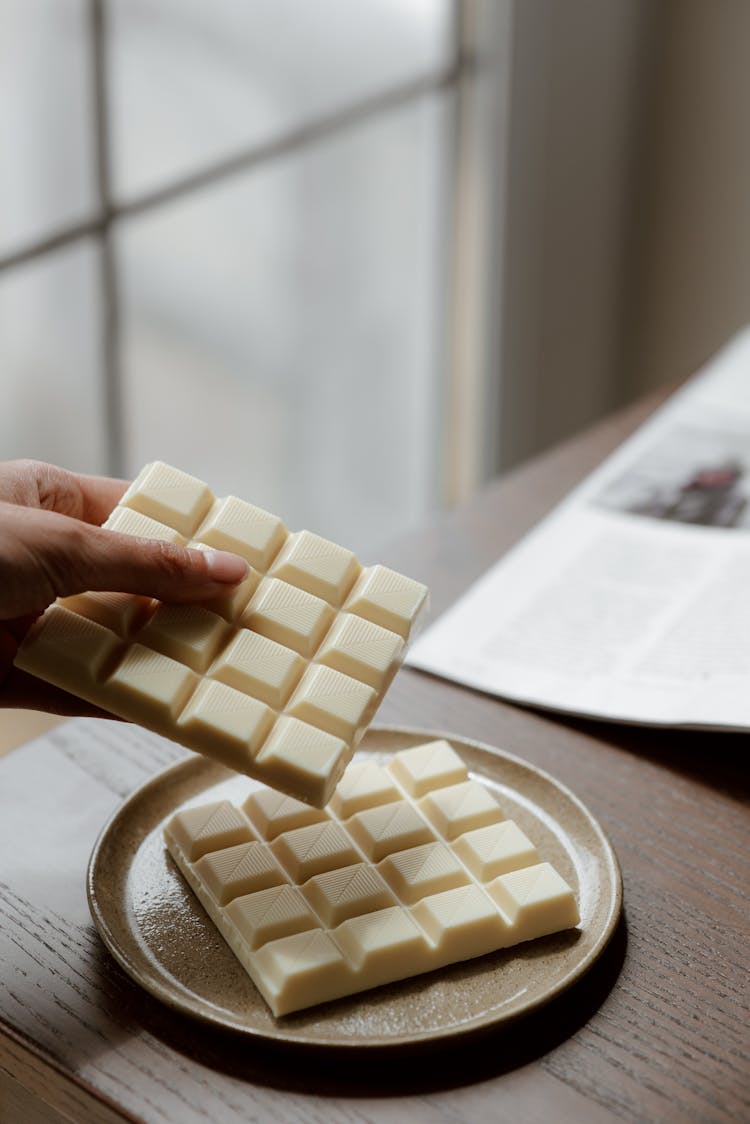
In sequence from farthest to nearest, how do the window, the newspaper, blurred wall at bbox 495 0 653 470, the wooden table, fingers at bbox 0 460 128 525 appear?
blurred wall at bbox 495 0 653 470 → the window → the newspaper → fingers at bbox 0 460 128 525 → the wooden table

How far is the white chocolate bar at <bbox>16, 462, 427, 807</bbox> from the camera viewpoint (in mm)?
572

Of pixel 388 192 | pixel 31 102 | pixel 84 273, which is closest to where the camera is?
pixel 31 102

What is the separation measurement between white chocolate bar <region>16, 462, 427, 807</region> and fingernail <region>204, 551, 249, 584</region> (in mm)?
15

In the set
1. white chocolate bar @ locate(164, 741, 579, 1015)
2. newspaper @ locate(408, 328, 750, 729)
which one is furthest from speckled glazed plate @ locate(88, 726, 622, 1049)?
newspaper @ locate(408, 328, 750, 729)

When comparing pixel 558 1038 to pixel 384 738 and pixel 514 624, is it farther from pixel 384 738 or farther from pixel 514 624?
pixel 514 624

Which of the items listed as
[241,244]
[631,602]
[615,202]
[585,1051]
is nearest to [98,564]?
[585,1051]

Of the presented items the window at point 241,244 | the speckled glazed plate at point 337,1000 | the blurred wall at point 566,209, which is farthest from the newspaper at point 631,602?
the blurred wall at point 566,209

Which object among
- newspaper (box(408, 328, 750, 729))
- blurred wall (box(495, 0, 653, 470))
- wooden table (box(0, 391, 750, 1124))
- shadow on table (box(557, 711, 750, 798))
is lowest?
wooden table (box(0, 391, 750, 1124))

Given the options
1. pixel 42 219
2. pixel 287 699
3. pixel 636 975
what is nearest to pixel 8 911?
pixel 287 699

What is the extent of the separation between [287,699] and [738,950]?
0.25 m

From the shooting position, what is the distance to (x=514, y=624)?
889 mm

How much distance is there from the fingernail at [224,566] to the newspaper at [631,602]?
256 millimetres

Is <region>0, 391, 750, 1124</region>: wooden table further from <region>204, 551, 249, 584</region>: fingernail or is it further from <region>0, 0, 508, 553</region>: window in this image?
<region>0, 0, 508, 553</region>: window

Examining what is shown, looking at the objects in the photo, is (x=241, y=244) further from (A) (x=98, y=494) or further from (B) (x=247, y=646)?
(B) (x=247, y=646)
